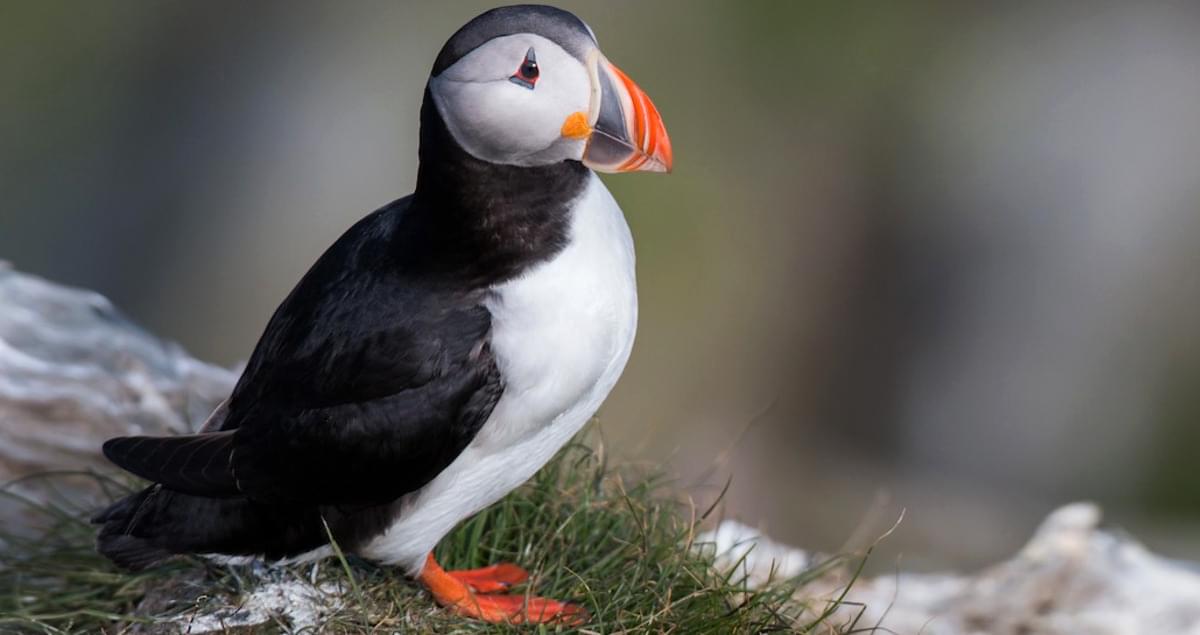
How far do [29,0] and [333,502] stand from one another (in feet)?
16.4

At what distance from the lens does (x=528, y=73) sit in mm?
2352

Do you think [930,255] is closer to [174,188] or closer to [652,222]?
[652,222]

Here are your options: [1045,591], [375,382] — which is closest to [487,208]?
[375,382]

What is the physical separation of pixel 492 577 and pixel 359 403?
682 mm

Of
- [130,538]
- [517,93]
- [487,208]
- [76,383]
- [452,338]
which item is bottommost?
[76,383]

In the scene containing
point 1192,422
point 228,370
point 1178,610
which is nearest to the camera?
point 1178,610

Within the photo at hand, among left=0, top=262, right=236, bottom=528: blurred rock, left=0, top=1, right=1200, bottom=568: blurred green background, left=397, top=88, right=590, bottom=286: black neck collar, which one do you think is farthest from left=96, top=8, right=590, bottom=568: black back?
left=0, top=1, right=1200, bottom=568: blurred green background

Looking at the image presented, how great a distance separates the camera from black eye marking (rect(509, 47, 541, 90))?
2344 mm

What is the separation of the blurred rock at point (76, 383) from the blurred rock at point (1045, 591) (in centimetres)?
165

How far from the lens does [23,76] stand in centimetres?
672

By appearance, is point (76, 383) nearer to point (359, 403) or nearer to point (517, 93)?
point (359, 403)

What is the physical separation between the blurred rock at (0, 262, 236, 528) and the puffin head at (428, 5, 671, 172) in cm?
178

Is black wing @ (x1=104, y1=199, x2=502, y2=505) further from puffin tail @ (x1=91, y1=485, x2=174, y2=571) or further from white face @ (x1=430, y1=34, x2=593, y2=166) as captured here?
white face @ (x1=430, y1=34, x2=593, y2=166)

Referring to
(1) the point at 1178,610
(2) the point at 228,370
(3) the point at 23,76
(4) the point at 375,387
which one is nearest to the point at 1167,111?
(1) the point at 1178,610
